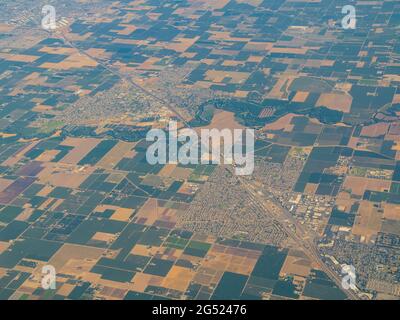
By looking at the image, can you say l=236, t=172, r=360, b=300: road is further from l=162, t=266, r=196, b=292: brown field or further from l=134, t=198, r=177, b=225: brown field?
l=162, t=266, r=196, b=292: brown field

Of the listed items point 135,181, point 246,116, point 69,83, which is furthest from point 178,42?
point 135,181

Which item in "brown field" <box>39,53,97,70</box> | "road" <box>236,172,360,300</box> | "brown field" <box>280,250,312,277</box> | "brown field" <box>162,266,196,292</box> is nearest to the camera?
"road" <box>236,172,360,300</box>

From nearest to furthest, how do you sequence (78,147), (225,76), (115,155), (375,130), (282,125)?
(115,155), (375,130), (78,147), (282,125), (225,76)

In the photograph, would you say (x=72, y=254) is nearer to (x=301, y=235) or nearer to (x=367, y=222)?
(x=301, y=235)

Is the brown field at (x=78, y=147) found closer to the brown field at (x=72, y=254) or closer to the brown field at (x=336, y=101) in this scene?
the brown field at (x=72, y=254)

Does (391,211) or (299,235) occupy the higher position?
(391,211)

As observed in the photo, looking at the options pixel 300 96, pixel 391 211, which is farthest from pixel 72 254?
pixel 300 96

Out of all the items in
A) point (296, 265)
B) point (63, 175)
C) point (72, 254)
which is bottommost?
point (63, 175)

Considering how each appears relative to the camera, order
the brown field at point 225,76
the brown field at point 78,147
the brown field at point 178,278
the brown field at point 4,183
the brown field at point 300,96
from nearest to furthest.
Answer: the brown field at point 178,278
the brown field at point 4,183
the brown field at point 78,147
the brown field at point 300,96
the brown field at point 225,76

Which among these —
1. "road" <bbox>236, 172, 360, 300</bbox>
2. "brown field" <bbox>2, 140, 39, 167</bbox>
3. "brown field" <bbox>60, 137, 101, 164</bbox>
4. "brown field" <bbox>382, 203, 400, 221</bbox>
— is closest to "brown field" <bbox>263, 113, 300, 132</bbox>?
"road" <bbox>236, 172, 360, 300</bbox>

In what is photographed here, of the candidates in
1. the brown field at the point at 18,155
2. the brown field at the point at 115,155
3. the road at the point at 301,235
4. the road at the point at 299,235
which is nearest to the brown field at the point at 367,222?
the road at the point at 301,235

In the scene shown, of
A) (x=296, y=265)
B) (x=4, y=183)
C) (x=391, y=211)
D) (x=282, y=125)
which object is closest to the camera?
(x=296, y=265)

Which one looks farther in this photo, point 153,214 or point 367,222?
point 153,214

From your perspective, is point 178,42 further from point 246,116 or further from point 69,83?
point 246,116
